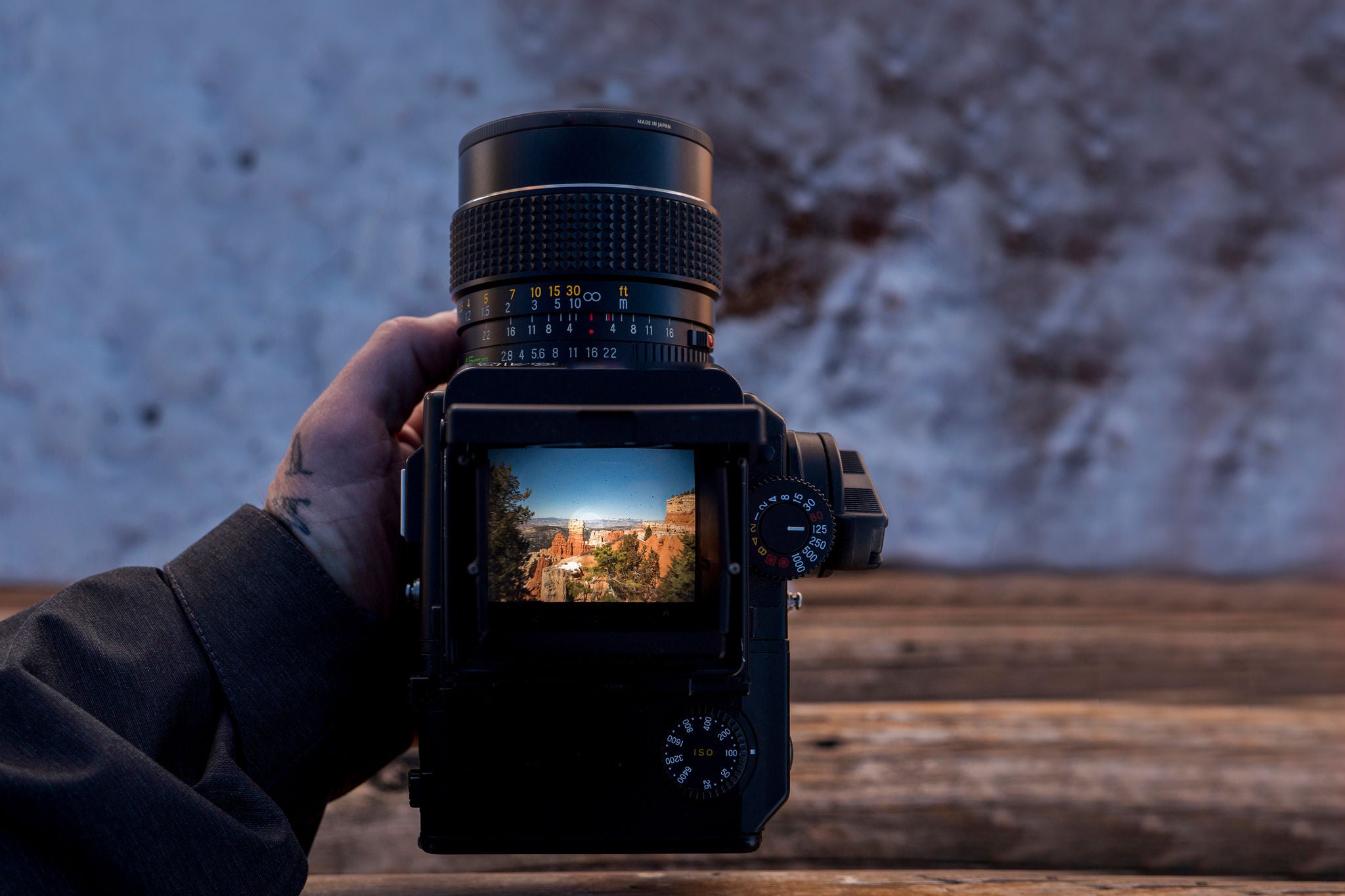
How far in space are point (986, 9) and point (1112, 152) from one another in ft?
0.72

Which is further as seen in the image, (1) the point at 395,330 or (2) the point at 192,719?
(1) the point at 395,330

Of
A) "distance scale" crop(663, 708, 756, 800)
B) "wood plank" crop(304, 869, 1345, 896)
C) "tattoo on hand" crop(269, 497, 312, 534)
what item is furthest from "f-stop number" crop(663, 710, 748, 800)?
"tattoo on hand" crop(269, 497, 312, 534)

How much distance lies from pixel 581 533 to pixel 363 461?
0.21 m

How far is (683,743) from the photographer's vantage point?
384mm

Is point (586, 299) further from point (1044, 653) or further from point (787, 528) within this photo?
point (1044, 653)

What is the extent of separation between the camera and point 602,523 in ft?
1.15

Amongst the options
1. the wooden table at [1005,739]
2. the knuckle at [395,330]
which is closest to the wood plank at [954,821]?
the wooden table at [1005,739]

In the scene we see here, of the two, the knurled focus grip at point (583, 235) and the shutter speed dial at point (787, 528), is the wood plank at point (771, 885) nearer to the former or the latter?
the shutter speed dial at point (787, 528)

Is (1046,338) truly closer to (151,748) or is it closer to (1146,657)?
(1146,657)

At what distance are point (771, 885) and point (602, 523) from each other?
26 centimetres

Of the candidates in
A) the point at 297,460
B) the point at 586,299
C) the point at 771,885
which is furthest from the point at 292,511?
the point at 771,885

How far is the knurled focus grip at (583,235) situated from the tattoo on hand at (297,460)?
0.15 metres

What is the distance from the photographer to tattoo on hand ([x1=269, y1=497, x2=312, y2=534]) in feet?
1.55

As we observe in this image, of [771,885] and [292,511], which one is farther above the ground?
[292,511]
